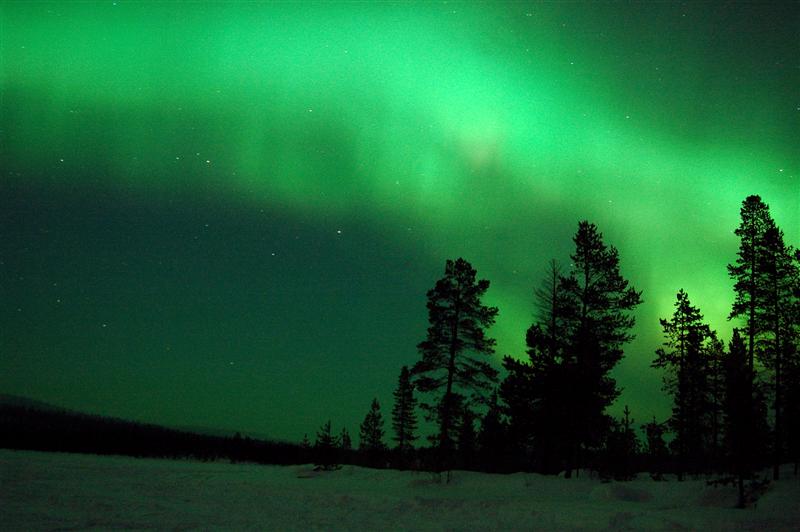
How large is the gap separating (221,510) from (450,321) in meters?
18.1

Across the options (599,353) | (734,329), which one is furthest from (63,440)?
(734,329)

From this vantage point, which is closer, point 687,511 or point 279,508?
point 687,511

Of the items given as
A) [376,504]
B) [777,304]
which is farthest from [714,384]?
[376,504]

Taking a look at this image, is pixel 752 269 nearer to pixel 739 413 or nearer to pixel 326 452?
pixel 739 413

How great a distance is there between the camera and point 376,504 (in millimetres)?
19547

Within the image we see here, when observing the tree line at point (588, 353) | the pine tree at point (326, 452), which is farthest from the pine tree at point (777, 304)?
the pine tree at point (326, 452)

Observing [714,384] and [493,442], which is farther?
[493,442]

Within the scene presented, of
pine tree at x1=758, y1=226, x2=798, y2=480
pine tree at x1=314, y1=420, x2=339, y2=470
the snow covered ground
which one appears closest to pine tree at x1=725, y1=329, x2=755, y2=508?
the snow covered ground

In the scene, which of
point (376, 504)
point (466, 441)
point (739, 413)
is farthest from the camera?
point (466, 441)

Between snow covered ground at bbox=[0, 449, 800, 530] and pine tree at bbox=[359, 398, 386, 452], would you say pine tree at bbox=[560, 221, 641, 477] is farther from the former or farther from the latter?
pine tree at bbox=[359, 398, 386, 452]

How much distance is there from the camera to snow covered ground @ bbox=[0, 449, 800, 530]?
45.5 feet

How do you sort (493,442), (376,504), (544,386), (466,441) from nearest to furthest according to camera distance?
(376,504) < (544,386) < (493,442) < (466,441)

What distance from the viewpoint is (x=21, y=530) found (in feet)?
39.5

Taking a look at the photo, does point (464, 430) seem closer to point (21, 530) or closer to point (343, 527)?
point (343, 527)
